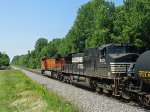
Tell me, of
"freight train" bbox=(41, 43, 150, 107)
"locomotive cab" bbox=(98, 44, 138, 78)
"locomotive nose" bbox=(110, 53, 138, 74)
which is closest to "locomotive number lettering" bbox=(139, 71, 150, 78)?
"freight train" bbox=(41, 43, 150, 107)

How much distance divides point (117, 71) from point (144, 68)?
15.4ft

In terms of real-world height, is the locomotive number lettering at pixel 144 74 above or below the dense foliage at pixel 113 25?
below

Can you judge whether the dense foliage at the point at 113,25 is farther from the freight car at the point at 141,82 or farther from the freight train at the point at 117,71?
the freight car at the point at 141,82

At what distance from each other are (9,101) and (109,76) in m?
6.97

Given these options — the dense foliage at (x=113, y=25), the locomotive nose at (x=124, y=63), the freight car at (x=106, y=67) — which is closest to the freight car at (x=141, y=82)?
the freight car at (x=106, y=67)

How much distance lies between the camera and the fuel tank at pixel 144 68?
19109 mm

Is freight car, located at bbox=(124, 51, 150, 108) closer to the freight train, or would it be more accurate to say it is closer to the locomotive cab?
the freight train

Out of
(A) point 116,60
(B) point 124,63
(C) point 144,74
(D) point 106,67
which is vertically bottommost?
(C) point 144,74

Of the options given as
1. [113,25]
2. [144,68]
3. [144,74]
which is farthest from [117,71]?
[113,25]

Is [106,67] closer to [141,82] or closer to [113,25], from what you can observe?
[141,82]

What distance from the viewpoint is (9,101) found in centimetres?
2400

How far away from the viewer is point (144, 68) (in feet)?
63.7

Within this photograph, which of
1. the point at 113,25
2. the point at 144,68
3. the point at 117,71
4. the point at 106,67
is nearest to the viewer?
the point at 144,68

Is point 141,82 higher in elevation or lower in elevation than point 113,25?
lower
